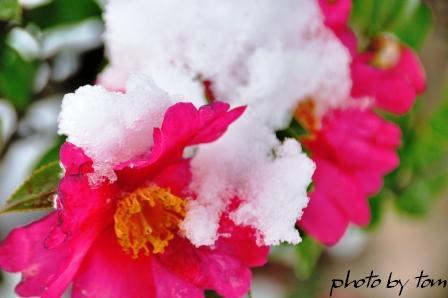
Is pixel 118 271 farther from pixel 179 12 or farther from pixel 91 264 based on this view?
pixel 179 12

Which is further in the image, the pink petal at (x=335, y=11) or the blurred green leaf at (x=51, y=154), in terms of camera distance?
the blurred green leaf at (x=51, y=154)

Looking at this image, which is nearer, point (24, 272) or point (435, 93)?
point (24, 272)

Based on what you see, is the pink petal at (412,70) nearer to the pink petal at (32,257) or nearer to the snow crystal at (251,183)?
the snow crystal at (251,183)

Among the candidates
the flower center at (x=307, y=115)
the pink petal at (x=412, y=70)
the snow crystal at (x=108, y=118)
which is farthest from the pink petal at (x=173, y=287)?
the pink petal at (x=412, y=70)

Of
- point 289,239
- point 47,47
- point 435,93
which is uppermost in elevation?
point 289,239

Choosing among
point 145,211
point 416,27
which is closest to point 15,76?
point 145,211

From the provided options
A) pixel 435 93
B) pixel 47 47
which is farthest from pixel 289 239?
pixel 435 93

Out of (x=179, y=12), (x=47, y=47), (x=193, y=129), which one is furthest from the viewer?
(x=47, y=47)
